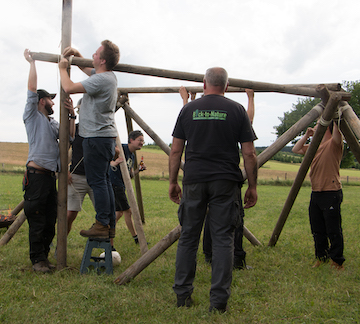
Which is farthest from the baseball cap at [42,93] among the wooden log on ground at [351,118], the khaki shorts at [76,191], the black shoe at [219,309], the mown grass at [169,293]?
the wooden log on ground at [351,118]

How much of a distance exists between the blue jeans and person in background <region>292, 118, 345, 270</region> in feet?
9.12

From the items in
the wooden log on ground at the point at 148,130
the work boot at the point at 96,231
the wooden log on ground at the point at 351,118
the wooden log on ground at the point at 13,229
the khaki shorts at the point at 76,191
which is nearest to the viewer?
the wooden log on ground at the point at 351,118

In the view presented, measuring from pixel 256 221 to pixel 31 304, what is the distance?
281 inches

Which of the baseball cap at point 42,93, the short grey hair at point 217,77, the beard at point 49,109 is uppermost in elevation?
the short grey hair at point 217,77

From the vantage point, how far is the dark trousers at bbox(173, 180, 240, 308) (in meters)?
3.00

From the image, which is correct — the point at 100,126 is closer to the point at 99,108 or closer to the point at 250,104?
the point at 99,108

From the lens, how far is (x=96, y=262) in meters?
4.14

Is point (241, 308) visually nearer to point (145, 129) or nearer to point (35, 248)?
point (35, 248)

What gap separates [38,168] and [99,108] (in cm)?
113

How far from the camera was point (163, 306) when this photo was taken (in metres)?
3.21

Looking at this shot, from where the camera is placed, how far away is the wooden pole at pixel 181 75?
4.05m

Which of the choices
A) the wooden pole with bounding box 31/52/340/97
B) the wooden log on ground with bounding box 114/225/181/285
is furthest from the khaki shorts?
the wooden pole with bounding box 31/52/340/97

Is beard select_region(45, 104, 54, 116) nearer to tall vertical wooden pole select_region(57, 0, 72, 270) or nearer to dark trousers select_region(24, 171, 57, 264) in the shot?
tall vertical wooden pole select_region(57, 0, 72, 270)

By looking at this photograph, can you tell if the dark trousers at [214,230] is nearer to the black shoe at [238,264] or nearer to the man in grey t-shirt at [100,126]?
the man in grey t-shirt at [100,126]
